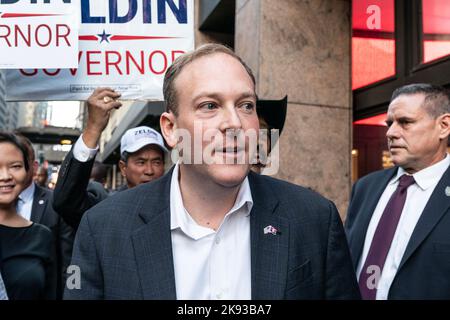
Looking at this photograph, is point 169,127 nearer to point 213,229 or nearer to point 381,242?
point 213,229

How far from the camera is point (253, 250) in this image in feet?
5.58

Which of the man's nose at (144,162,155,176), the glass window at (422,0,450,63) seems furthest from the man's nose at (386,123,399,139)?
the man's nose at (144,162,155,176)

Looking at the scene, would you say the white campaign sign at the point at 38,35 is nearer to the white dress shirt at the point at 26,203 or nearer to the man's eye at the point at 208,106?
the white dress shirt at the point at 26,203

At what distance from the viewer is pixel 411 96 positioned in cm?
322

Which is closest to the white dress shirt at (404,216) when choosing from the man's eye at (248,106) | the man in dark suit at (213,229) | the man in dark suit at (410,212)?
the man in dark suit at (410,212)

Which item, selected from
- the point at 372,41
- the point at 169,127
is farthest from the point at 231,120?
the point at 372,41

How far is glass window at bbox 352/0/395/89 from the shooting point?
15.5 ft

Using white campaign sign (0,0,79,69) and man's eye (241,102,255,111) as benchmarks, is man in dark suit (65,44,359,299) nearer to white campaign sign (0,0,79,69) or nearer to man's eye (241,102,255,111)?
man's eye (241,102,255,111)

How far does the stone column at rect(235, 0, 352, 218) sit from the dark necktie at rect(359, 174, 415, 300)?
1.81 meters

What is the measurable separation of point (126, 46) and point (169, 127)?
161cm

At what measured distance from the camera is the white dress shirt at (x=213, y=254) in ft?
5.51

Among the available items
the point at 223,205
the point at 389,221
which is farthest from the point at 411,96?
the point at 223,205
